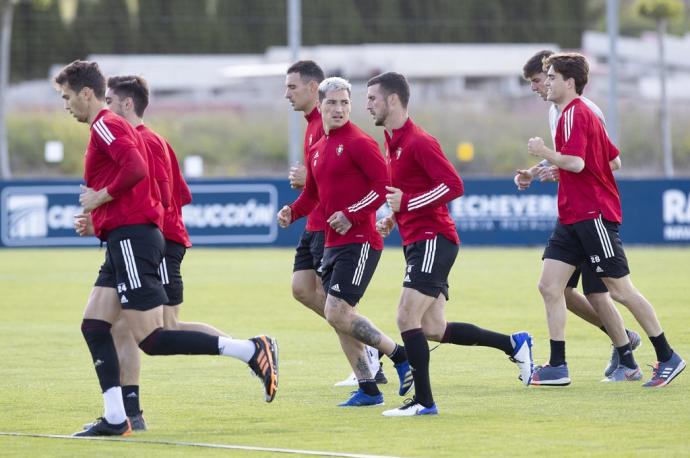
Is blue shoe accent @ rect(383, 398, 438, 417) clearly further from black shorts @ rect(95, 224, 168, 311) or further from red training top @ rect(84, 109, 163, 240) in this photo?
red training top @ rect(84, 109, 163, 240)

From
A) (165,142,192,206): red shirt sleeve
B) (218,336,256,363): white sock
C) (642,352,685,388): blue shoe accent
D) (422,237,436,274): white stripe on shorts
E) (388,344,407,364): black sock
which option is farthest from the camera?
(642,352,685,388): blue shoe accent

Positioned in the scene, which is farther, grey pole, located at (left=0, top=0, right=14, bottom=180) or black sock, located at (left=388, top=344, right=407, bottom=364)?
grey pole, located at (left=0, top=0, right=14, bottom=180)

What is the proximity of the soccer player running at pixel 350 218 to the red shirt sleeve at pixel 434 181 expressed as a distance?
415mm

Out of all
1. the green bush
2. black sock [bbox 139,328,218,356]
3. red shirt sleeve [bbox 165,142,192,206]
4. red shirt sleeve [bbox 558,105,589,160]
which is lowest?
the green bush

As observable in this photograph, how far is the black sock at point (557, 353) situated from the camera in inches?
411

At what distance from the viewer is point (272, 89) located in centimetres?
5772

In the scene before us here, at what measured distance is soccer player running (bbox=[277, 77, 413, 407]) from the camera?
952cm

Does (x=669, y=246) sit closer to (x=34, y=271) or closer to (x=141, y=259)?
(x=34, y=271)

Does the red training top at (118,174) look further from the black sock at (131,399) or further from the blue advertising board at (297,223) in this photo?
the blue advertising board at (297,223)

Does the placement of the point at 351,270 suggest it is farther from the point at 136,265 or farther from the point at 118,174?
the point at 118,174

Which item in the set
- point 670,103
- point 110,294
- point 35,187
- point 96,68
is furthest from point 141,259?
point 670,103

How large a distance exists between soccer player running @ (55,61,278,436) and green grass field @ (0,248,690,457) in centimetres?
47

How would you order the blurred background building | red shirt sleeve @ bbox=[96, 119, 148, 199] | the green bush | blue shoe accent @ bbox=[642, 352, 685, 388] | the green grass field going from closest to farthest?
the green grass field
red shirt sleeve @ bbox=[96, 119, 148, 199]
blue shoe accent @ bbox=[642, 352, 685, 388]
the green bush
the blurred background building

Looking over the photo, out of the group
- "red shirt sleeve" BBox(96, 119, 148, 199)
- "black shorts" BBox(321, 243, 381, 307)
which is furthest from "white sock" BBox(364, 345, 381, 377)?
"red shirt sleeve" BBox(96, 119, 148, 199)
